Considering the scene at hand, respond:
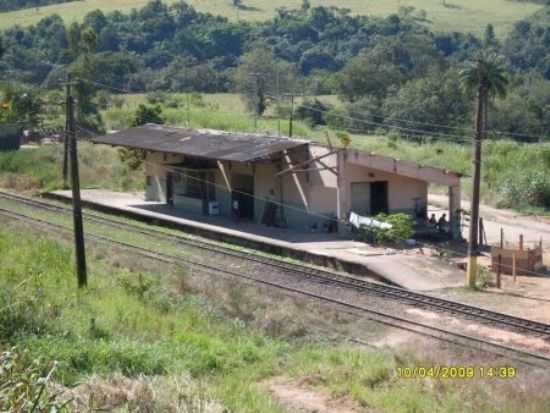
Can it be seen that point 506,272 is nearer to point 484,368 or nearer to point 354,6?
point 484,368

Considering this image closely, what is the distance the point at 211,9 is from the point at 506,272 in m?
122

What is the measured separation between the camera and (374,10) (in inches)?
5699

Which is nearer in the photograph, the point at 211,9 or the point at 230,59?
the point at 230,59

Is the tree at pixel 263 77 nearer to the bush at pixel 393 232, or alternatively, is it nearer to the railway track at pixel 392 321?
the bush at pixel 393 232

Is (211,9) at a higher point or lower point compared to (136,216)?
higher

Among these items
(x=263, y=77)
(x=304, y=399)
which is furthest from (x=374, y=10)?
(x=304, y=399)

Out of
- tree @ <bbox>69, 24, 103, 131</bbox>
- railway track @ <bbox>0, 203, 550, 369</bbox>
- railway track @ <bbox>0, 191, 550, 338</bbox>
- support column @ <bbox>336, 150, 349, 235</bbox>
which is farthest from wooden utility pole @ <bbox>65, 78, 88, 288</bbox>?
tree @ <bbox>69, 24, 103, 131</bbox>

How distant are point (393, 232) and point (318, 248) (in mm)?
2329

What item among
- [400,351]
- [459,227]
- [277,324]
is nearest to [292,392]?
[400,351]

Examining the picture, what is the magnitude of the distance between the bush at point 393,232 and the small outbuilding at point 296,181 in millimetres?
1806

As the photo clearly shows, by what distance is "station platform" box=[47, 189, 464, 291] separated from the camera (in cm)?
2509

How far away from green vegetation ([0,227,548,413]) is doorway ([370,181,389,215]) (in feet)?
43.6

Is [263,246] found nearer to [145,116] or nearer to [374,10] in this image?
[145,116]

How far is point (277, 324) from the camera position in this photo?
1852cm
